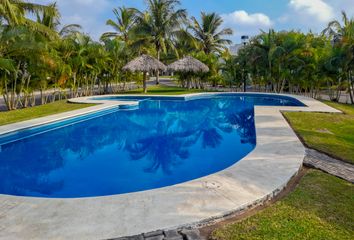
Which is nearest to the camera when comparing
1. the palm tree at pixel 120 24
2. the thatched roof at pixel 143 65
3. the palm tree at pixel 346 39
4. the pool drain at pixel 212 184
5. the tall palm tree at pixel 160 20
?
the pool drain at pixel 212 184

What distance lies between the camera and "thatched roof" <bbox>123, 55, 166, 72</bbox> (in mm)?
19375

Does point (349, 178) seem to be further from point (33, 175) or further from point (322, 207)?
point (33, 175)

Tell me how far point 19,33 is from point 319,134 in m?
10.6

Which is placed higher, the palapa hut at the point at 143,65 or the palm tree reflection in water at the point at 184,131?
the palapa hut at the point at 143,65

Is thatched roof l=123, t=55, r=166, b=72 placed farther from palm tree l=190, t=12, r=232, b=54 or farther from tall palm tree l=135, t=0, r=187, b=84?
palm tree l=190, t=12, r=232, b=54

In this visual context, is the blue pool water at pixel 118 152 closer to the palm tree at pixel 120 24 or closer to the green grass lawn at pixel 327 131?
the green grass lawn at pixel 327 131

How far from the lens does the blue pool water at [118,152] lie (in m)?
5.35

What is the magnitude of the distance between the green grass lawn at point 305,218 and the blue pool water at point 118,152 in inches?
84.6

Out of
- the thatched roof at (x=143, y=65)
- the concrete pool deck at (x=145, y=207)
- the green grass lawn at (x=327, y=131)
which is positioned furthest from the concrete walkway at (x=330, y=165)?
the thatched roof at (x=143, y=65)

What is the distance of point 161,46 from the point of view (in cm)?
2375

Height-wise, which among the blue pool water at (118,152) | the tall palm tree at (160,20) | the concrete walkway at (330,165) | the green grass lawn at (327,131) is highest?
the tall palm tree at (160,20)

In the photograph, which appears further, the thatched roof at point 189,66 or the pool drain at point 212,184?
the thatched roof at point 189,66

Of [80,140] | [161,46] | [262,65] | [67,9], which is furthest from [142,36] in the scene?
[80,140]

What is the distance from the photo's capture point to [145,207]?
11.6ft
